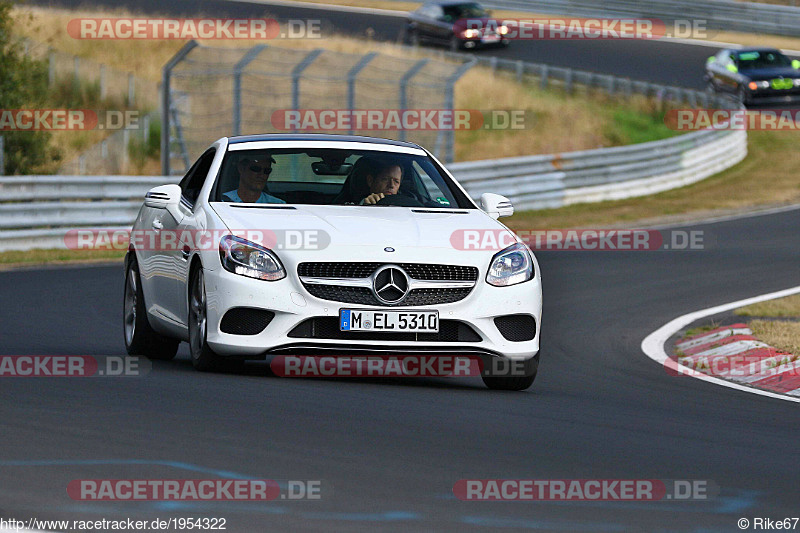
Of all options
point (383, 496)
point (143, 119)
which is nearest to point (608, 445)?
point (383, 496)

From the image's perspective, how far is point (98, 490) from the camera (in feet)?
17.6

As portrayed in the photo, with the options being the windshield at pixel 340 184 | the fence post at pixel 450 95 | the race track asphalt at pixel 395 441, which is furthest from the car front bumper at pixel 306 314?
the fence post at pixel 450 95

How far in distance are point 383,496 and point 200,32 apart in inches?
1637

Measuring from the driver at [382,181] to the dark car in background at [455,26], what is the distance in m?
37.6

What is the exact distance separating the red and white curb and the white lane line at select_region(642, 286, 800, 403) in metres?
0.13

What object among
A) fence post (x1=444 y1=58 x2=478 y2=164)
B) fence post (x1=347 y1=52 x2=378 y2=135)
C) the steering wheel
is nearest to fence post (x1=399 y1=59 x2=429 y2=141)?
fence post (x1=444 y1=58 x2=478 y2=164)

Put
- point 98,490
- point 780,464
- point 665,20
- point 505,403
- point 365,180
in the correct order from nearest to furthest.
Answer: point 98,490
point 780,464
point 505,403
point 365,180
point 665,20

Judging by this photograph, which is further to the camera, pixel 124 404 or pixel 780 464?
pixel 124 404

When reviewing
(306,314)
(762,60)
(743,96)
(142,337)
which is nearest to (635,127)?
(743,96)

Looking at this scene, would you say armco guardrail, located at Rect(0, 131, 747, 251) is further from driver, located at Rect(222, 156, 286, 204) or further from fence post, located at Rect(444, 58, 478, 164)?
driver, located at Rect(222, 156, 286, 204)

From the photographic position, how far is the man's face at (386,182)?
9352 millimetres

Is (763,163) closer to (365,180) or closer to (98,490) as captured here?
(365,180)

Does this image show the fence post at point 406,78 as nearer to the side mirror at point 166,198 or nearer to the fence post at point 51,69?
the fence post at point 51,69

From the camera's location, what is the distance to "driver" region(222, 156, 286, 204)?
915 cm
